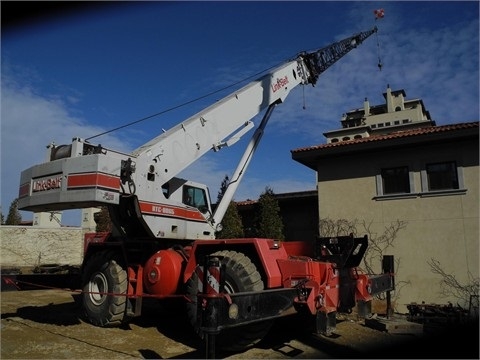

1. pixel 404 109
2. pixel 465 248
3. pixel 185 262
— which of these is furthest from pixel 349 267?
pixel 404 109

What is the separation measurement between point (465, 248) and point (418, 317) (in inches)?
111

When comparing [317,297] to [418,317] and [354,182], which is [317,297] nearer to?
[418,317]

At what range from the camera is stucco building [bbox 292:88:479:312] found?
1266cm

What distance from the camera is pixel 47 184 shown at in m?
8.48

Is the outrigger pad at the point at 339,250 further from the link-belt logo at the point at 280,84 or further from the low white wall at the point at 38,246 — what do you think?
the low white wall at the point at 38,246

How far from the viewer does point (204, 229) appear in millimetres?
10273

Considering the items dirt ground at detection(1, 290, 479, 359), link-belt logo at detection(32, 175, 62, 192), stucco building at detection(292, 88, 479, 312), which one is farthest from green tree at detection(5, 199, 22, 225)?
link-belt logo at detection(32, 175, 62, 192)

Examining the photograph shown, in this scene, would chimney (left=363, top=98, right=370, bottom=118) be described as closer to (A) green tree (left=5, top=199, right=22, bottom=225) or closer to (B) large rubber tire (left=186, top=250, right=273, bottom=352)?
(A) green tree (left=5, top=199, right=22, bottom=225)

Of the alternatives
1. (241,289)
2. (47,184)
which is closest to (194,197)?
(47,184)

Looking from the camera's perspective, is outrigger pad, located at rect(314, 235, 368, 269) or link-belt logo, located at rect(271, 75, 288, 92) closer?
outrigger pad, located at rect(314, 235, 368, 269)

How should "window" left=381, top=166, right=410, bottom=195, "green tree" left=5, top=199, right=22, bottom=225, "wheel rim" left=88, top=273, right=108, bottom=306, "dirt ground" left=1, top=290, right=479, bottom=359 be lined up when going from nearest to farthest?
"dirt ground" left=1, top=290, right=479, bottom=359 → "wheel rim" left=88, top=273, right=108, bottom=306 → "window" left=381, top=166, right=410, bottom=195 → "green tree" left=5, top=199, right=22, bottom=225

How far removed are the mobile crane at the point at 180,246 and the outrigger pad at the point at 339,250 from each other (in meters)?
0.02

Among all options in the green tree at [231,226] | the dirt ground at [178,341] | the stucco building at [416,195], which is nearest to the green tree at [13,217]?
the green tree at [231,226]

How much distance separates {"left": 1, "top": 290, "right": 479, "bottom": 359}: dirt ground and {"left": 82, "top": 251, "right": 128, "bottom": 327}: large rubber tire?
0.82 ft
